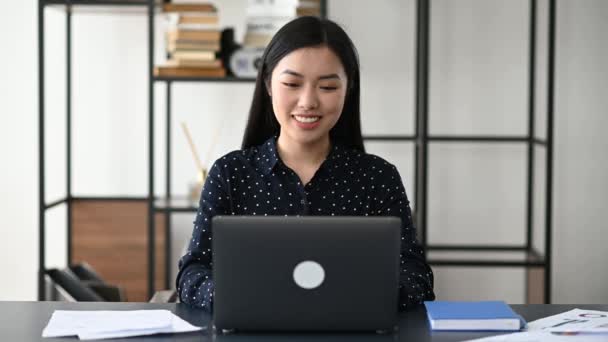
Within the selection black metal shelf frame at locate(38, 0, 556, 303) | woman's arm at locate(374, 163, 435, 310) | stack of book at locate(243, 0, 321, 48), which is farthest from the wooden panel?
woman's arm at locate(374, 163, 435, 310)

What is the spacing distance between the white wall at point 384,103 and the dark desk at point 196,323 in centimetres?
210

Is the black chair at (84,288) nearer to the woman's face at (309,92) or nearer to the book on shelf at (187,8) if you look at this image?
the book on shelf at (187,8)

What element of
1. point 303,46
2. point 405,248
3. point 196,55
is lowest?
point 405,248

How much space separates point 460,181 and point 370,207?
1.90 m

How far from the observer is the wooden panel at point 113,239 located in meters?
3.91

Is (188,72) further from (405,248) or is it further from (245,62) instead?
(405,248)

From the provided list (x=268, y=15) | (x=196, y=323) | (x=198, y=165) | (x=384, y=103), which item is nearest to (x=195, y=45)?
(x=268, y=15)

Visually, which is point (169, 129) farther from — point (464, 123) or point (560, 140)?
point (560, 140)

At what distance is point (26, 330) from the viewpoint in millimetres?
1628

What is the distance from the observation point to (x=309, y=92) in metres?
1.96

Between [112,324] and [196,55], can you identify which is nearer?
[112,324]

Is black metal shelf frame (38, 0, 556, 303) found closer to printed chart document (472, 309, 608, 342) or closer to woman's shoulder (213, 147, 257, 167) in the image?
woman's shoulder (213, 147, 257, 167)

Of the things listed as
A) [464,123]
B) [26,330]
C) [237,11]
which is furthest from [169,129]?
[26,330]

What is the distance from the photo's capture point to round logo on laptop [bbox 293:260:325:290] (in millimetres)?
1498
